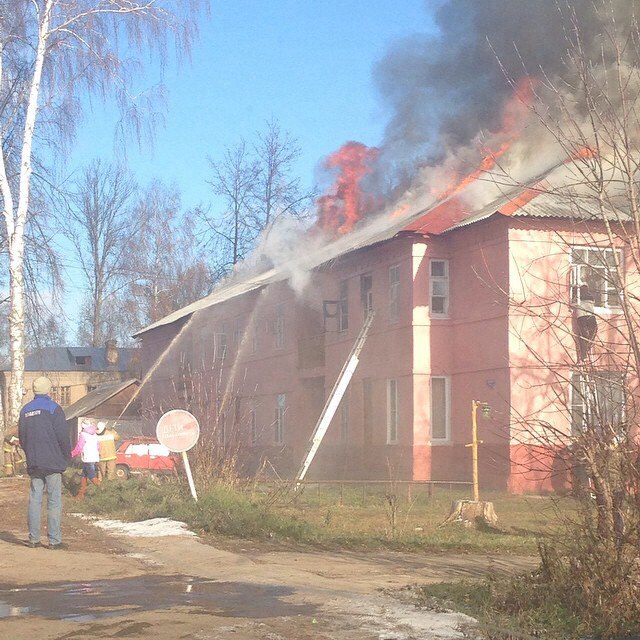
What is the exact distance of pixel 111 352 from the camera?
68312 millimetres

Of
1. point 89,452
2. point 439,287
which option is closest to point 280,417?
point 439,287

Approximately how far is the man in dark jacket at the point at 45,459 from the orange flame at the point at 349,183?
22.3 metres

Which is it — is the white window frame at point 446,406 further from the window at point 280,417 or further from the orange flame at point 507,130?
the window at point 280,417

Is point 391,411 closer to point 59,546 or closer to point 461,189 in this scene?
point 461,189

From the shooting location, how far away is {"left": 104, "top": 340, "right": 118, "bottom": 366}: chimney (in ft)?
223

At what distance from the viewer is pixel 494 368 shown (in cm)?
2281

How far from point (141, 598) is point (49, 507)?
354 centimetres

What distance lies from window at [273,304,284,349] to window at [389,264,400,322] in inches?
320

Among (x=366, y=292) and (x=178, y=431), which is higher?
(x=366, y=292)

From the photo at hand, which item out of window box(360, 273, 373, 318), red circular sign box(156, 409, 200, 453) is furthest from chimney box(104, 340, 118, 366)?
red circular sign box(156, 409, 200, 453)

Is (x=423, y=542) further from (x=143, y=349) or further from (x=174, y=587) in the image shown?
(x=143, y=349)

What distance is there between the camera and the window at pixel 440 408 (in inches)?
969

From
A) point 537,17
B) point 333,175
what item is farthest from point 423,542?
point 333,175

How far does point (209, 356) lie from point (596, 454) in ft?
109
